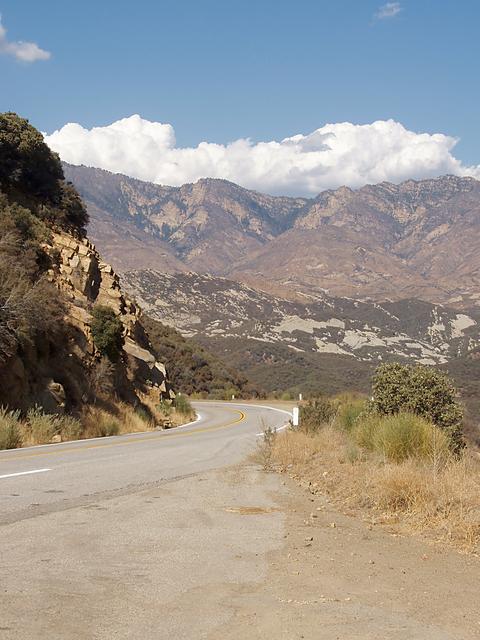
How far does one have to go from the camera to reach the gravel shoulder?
14.4 ft

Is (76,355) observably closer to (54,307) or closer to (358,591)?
(54,307)

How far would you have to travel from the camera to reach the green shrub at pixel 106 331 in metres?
26.5

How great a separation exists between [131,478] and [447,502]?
4988 millimetres

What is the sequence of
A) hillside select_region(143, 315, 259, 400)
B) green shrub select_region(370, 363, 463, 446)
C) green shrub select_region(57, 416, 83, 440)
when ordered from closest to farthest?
green shrub select_region(370, 363, 463, 446) → green shrub select_region(57, 416, 83, 440) → hillside select_region(143, 315, 259, 400)

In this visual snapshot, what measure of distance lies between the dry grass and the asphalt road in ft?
8.26

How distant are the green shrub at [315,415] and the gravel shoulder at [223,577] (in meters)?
9.18

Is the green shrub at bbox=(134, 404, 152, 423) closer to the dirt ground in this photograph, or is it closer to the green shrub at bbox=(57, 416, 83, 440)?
the green shrub at bbox=(57, 416, 83, 440)

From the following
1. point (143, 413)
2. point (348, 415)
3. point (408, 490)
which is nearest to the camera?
point (408, 490)

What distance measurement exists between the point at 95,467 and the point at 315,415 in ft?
27.3

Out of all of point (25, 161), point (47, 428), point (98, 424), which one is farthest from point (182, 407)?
point (47, 428)

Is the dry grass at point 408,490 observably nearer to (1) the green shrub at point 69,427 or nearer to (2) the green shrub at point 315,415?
(2) the green shrub at point 315,415

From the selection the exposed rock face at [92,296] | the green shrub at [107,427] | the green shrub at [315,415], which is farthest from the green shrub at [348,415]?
the exposed rock face at [92,296]

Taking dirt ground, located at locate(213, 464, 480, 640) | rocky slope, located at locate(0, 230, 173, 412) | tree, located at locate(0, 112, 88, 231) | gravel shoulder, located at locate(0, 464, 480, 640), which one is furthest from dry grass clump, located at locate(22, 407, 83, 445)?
tree, located at locate(0, 112, 88, 231)

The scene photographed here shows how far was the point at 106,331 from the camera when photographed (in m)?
26.5
